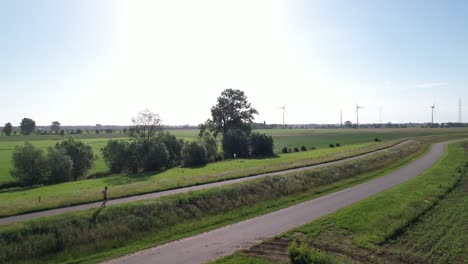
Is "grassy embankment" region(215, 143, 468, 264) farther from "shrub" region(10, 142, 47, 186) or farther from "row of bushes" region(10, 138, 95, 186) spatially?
"shrub" region(10, 142, 47, 186)

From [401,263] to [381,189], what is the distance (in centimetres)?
1724

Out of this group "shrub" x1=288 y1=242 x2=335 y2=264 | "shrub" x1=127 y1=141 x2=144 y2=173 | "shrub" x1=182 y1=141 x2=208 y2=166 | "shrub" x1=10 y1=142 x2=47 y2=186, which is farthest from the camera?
"shrub" x1=182 y1=141 x2=208 y2=166

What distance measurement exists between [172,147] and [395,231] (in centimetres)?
5145

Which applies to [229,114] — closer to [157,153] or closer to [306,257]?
[157,153]

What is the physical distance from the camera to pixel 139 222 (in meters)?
20.7

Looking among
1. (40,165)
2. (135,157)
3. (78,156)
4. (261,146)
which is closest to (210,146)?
(261,146)

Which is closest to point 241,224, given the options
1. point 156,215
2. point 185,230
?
point 185,230

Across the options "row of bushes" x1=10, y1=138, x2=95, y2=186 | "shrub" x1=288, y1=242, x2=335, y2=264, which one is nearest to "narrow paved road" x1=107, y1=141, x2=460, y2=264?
"shrub" x1=288, y1=242, x2=335, y2=264

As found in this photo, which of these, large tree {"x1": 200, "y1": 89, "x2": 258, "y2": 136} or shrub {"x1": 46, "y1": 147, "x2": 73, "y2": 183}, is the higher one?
large tree {"x1": 200, "y1": 89, "x2": 258, "y2": 136}

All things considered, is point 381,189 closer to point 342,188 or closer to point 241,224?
point 342,188

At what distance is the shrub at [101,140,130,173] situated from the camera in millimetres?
58625

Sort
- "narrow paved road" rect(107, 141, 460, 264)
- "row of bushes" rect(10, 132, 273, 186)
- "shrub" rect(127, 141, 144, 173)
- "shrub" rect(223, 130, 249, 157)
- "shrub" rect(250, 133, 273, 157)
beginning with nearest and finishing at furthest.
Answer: "narrow paved road" rect(107, 141, 460, 264)
"row of bushes" rect(10, 132, 273, 186)
"shrub" rect(127, 141, 144, 173)
"shrub" rect(223, 130, 249, 157)
"shrub" rect(250, 133, 273, 157)

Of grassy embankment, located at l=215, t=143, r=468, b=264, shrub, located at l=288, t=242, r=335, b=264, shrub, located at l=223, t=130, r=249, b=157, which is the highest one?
shrub, located at l=223, t=130, r=249, b=157

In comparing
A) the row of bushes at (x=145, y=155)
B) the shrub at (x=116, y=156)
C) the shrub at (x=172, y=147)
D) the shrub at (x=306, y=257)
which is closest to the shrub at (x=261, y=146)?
the row of bushes at (x=145, y=155)
